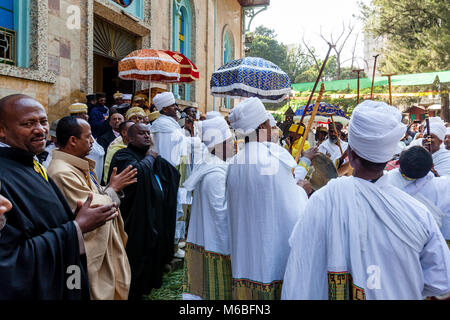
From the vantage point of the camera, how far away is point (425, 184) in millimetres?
2961

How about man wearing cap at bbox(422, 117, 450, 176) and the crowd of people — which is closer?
the crowd of people

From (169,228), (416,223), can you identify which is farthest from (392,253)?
(169,228)

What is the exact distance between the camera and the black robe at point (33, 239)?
5.45 feet

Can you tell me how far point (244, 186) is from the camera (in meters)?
2.56

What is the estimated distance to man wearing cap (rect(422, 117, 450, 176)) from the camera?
3.87 m

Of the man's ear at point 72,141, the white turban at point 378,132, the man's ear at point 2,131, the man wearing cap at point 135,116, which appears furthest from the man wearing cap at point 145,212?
the white turban at point 378,132

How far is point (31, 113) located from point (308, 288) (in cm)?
170

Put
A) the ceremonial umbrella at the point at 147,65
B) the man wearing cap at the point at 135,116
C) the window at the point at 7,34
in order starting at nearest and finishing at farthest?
the window at the point at 7,34, the man wearing cap at the point at 135,116, the ceremonial umbrella at the point at 147,65

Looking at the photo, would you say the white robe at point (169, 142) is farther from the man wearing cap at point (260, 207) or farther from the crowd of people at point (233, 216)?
the man wearing cap at point (260, 207)

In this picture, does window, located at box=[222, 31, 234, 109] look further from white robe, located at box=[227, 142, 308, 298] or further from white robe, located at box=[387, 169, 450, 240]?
white robe, located at box=[227, 142, 308, 298]

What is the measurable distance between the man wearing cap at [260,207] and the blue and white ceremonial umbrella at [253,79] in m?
4.15

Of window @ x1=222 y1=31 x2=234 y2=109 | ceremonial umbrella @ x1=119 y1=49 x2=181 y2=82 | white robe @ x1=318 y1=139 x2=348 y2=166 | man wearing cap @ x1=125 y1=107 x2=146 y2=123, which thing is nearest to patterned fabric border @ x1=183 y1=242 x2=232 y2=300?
man wearing cap @ x1=125 y1=107 x2=146 y2=123

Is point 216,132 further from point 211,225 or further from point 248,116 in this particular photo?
point 211,225

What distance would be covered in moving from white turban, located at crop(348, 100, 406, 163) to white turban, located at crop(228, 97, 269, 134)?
99cm
